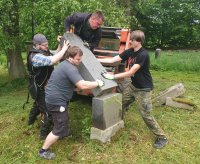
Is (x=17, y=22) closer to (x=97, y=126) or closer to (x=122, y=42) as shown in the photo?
(x=122, y=42)

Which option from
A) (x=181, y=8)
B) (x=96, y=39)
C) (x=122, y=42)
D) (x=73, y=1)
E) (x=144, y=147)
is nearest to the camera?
(x=144, y=147)

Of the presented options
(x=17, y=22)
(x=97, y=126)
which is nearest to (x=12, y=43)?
(x=17, y=22)

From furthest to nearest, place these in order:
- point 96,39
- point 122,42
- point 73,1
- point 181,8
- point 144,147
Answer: point 181,8 → point 73,1 → point 122,42 → point 96,39 → point 144,147

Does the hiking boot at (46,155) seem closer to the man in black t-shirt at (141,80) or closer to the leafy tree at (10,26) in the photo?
the man in black t-shirt at (141,80)

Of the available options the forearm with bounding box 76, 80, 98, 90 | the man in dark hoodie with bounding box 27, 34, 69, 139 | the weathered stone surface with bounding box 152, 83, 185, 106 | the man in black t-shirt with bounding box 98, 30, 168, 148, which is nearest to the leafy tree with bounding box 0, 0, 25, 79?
the man in dark hoodie with bounding box 27, 34, 69, 139

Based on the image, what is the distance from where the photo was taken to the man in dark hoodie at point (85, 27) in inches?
260

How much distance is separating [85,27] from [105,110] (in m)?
1.99

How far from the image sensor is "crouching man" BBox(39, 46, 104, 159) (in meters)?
5.07

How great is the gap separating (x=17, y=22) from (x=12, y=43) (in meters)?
0.84

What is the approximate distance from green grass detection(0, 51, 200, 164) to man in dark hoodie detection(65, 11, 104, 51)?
1.51 meters

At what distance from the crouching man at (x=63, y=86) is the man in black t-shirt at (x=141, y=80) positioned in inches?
31.1

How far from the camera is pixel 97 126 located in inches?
228

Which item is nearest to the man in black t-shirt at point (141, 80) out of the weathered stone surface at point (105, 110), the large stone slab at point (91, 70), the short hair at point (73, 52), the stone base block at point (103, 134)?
the large stone slab at point (91, 70)

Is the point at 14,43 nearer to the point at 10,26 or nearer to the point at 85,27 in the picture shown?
the point at 10,26
